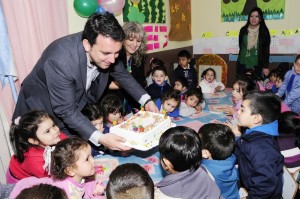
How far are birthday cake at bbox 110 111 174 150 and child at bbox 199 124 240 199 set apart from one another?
1.28ft

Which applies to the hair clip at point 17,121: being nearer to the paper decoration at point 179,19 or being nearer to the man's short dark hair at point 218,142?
the man's short dark hair at point 218,142

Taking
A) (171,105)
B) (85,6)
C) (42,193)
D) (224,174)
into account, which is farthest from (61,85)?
(85,6)

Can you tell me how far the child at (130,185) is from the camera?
1221 millimetres

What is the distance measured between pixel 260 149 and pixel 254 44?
4.29 metres

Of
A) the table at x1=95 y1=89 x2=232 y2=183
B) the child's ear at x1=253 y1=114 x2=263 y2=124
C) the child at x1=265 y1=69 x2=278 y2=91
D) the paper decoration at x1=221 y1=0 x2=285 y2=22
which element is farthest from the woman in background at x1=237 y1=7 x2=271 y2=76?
the child's ear at x1=253 y1=114 x2=263 y2=124

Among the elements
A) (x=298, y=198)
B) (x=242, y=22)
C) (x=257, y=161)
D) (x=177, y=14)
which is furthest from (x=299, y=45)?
(x=257, y=161)

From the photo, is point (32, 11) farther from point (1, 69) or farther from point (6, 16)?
point (1, 69)

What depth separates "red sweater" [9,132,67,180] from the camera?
6.01ft

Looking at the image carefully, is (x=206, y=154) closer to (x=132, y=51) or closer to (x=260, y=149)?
(x=260, y=149)

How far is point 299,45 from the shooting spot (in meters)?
5.61

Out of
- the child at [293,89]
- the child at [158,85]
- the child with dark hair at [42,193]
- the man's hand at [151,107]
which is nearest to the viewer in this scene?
the child with dark hair at [42,193]

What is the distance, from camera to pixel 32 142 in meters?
1.89

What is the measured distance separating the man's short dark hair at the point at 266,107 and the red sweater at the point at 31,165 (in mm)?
1593

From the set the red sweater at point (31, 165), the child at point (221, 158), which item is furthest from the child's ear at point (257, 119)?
the red sweater at point (31, 165)
